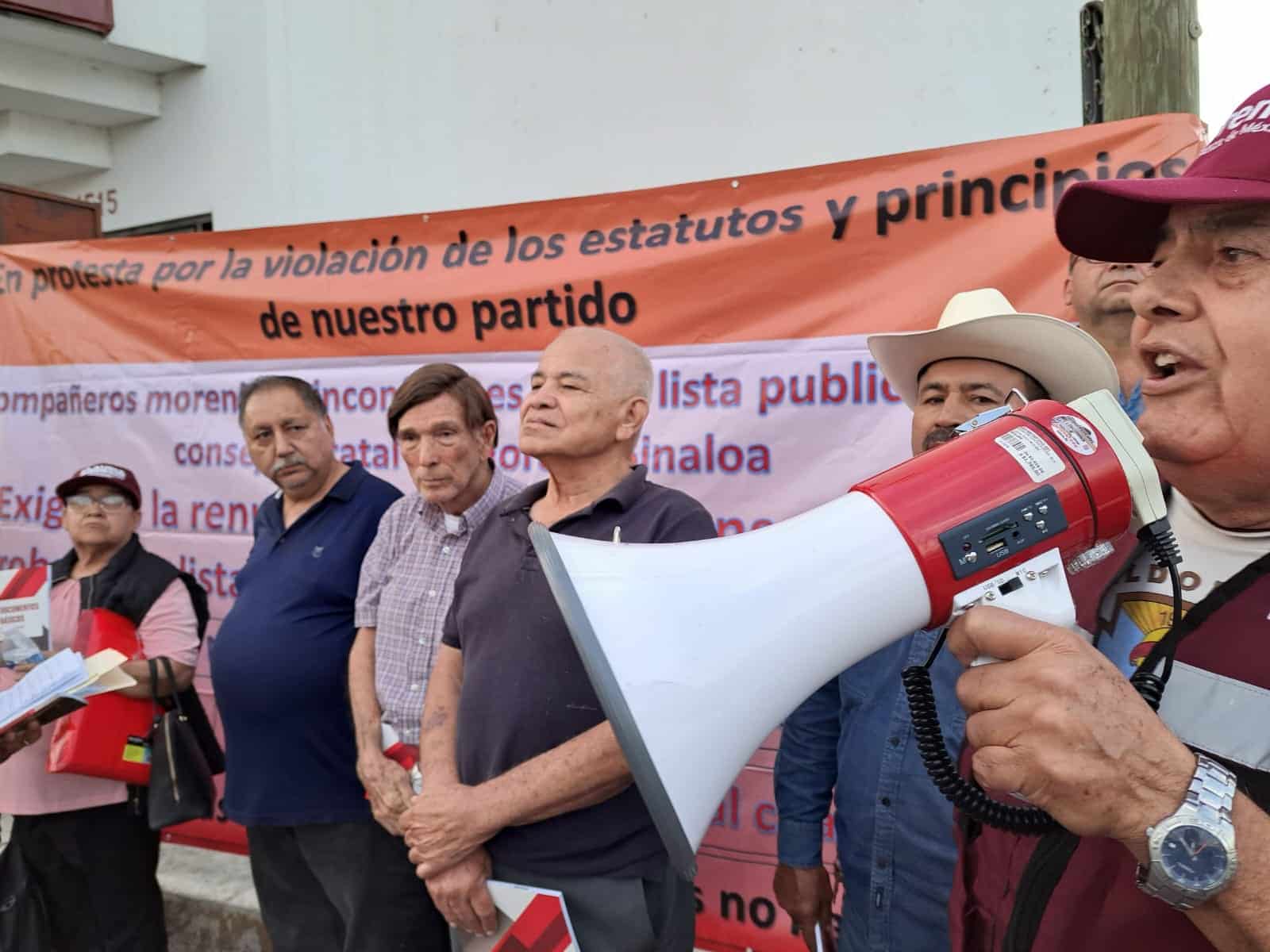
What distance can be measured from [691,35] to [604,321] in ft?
6.30

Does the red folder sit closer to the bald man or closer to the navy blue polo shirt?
the navy blue polo shirt

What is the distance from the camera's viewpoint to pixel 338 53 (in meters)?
5.16

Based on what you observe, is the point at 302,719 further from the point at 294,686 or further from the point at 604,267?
the point at 604,267

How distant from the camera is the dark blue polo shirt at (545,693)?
1.90 meters

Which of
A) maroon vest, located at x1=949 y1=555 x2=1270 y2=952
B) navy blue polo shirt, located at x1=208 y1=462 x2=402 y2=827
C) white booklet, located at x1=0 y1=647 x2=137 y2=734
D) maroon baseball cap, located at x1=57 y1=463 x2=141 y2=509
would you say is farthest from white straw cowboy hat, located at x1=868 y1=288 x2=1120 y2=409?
maroon baseball cap, located at x1=57 y1=463 x2=141 y2=509

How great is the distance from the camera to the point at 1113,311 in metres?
2.15

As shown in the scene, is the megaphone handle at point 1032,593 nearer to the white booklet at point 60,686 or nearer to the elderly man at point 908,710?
the elderly man at point 908,710

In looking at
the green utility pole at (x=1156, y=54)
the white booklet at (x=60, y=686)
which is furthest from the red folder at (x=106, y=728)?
the green utility pole at (x=1156, y=54)

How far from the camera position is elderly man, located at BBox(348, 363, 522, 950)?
246 centimetres

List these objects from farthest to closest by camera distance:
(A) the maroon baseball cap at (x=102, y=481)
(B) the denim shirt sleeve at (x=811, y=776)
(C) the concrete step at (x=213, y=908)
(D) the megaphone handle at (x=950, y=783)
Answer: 1. (C) the concrete step at (x=213, y=908)
2. (A) the maroon baseball cap at (x=102, y=481)
3. (B) the denim shirt sleeve at (x=811, y=776)
4. (D) the megaphone handle at (x=950, y=783)

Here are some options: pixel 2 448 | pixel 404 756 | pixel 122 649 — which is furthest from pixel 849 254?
pixel 2 448

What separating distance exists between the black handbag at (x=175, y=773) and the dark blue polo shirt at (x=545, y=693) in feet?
4.35

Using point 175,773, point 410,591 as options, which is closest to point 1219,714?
point 410,591

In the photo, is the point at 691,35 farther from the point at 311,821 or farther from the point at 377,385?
the point at 311,821
